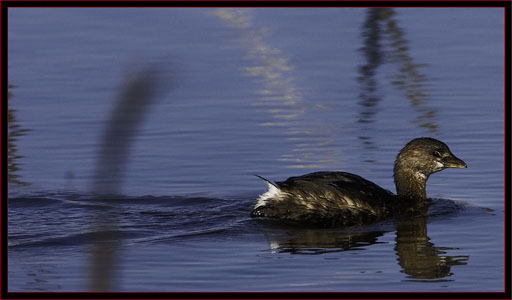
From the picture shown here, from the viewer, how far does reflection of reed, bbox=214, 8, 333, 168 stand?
1031 cm

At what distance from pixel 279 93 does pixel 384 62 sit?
210 cm

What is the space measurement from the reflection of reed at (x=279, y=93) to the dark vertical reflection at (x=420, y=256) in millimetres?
1992

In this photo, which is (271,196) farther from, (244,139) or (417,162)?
(244,139)

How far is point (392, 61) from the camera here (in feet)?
44.8

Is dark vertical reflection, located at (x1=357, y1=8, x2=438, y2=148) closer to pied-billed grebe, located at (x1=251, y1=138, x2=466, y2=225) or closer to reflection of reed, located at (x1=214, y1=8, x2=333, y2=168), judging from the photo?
reflection of reed, located at (x1=214, y1=8, x2=333, y2=168)

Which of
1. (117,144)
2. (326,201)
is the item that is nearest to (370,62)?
(326,201)

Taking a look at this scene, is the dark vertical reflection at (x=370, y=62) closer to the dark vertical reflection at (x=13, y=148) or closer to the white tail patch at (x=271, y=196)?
the white tail patch at (x=271, y=196)

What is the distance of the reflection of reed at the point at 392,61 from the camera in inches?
457

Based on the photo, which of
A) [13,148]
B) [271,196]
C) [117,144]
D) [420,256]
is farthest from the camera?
[13,148]

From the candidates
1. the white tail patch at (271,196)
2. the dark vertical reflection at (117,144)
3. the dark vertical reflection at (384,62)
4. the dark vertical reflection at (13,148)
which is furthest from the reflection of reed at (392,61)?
the dark vertical reflection at (117,144)

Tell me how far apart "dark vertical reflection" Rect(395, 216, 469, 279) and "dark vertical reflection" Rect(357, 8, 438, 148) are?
8.24ft

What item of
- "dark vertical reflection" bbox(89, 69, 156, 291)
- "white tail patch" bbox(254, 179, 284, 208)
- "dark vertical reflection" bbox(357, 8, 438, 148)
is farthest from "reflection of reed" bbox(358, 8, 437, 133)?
"dark vertical reflection" bbox(89, 69, 156, 291)

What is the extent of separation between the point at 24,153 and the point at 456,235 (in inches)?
188

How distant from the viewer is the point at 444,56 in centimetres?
1358
